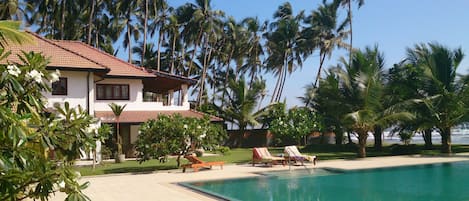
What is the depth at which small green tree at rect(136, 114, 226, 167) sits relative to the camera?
18156 millimetres

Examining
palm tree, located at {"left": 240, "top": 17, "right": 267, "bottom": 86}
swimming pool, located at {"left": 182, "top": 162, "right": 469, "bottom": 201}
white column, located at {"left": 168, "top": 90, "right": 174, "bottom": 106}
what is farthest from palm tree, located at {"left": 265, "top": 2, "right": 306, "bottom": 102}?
swimming pool, located at {"left": 182, "top": 162, "right": 469, "bottom": 201}

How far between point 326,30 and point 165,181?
3553cm

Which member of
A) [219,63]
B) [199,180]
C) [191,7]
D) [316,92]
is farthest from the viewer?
[219,63]

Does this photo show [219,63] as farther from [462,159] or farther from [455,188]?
[455,188]

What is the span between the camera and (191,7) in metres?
43.1

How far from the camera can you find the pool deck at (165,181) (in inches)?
476

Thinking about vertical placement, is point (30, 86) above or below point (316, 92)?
below

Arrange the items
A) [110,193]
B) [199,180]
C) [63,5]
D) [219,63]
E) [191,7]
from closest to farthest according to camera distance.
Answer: [110,193]
[199,180]
[63,5]
[191,7]
[219,63]

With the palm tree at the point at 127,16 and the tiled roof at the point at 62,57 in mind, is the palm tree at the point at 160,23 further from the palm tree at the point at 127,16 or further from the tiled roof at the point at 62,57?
the tiled roof at the point at 62,57

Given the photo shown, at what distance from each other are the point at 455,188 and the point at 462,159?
10138 mm

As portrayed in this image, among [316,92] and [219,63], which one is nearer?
[316,92]

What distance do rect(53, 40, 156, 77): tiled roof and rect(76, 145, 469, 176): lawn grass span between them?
5728 mm

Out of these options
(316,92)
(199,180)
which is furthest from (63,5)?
(199,180)

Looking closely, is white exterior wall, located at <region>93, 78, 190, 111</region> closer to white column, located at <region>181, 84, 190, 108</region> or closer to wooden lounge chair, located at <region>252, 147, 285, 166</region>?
white column, located at <region>181, 84, 190, 108</region>
